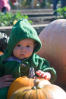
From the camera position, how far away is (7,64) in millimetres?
3193

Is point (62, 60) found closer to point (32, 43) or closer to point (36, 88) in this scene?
point (32, 43)

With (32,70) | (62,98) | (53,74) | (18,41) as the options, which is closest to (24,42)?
(18,41)

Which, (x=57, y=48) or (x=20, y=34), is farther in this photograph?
(x=57, y=48)

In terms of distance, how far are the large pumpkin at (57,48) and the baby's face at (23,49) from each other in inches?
28.2

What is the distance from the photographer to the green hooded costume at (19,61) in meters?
3.09

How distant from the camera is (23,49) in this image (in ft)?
10.2

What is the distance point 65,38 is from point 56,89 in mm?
1238

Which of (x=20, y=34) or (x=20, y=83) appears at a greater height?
(x=20, y=34)

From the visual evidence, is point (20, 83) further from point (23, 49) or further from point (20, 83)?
point (23, 49)

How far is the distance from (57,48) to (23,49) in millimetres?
807

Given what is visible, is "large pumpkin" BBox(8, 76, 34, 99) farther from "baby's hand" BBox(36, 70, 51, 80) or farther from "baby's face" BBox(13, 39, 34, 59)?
"baby's face" BBox(13, 39, 34, 59)

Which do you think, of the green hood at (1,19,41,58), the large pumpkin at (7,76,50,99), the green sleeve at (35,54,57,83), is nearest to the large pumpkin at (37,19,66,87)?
the green sleeve at (35,54,57,83)

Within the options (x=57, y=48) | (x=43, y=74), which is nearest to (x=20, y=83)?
(x=43, y=74)

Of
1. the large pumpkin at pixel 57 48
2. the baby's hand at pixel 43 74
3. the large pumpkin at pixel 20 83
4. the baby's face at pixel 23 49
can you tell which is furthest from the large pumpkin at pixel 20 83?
the large pumpkin at pixel 57 48
